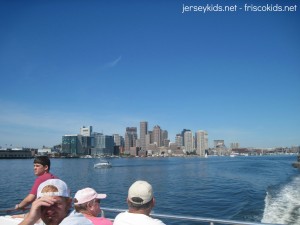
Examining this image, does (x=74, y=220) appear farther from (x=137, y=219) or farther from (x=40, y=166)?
(x=40, y=166)

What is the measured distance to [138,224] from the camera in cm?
295

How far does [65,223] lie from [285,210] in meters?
22.6

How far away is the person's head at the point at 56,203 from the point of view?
2.21 m

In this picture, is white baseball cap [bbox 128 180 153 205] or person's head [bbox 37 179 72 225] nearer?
person's head [bbox 37 179 72 225]

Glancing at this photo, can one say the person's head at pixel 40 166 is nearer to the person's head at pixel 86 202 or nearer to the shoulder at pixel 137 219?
the person's head at pixel 86 202

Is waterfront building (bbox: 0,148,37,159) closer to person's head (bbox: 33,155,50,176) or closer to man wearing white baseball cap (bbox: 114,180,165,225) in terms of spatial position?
person's head (bbox: 33,155,50,176)

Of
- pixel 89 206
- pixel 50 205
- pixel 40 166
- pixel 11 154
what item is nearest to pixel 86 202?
pixel 89 206

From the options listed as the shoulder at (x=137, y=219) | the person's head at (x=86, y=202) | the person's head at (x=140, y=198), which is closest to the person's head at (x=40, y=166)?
the person's head at (x=86, y=202)

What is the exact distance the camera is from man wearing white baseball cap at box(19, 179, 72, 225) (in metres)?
2.16

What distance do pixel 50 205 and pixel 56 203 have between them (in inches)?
2.3

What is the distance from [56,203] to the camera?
223cm

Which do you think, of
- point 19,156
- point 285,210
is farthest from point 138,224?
point 19,156

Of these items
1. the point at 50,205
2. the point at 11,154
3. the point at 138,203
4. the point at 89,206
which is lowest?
the point at 11,154

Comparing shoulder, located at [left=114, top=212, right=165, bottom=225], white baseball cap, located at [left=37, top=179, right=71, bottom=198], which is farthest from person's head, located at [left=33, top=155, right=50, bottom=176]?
white baseball cap, located at [left=37, top=179, right=71, bottom=198]
